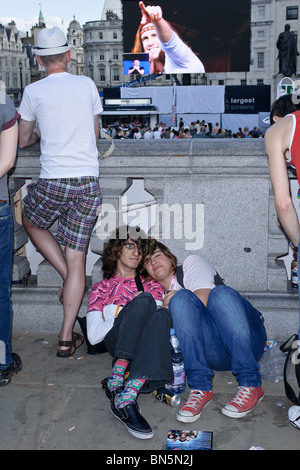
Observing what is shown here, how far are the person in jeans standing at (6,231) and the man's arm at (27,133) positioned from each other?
354mm

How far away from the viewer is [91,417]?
10.7 ft

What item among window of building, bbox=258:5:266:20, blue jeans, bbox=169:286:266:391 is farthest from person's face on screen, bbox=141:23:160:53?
blue jeans, bbox=169:286:266:391

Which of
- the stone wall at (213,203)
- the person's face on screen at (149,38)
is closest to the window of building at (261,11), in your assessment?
the person's face on screen at (149,38)

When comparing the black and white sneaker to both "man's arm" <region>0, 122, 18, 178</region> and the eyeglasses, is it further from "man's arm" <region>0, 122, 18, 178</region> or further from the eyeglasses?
"man's arm" <region>0, 122, 18, 178</region>

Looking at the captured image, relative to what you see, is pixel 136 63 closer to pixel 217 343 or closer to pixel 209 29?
pixel 209 29

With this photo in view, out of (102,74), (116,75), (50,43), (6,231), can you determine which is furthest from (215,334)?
(116,75)

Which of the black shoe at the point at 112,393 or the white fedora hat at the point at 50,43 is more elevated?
the white fedora hat at the point at 50,43

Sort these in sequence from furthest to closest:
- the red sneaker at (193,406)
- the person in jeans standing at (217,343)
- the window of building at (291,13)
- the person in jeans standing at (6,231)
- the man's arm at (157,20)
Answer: the window of building at (291,13) < the man's arm at (157,20) < the person in jeans standing at (6,231) < the person in jeans standing at (217,343) < the red sneaker at (193,406)

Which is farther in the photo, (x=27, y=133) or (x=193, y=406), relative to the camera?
(x=27, y=133)

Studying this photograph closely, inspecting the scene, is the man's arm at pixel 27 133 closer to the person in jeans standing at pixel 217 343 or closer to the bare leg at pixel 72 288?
the bare leg at pixel 72 288

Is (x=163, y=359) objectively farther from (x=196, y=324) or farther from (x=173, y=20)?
(x=173, y=20)

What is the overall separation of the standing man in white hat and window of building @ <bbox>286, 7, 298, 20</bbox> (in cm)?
7765

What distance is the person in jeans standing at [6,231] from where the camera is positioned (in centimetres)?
342

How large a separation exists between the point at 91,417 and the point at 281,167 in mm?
1816
